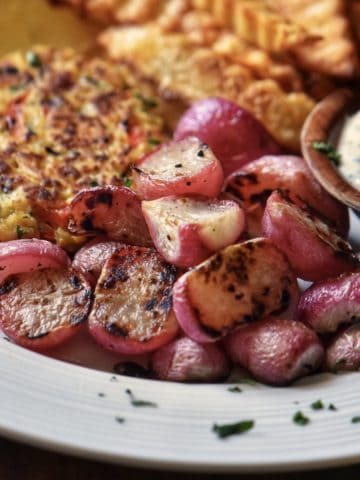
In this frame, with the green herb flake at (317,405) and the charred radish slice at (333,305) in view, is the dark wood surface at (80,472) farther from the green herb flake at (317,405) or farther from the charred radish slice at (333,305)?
the charred radish slice at (333,305)

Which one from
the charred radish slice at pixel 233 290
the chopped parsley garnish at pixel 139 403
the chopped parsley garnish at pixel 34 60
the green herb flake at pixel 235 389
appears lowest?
the green herb flake at pixel 235 389

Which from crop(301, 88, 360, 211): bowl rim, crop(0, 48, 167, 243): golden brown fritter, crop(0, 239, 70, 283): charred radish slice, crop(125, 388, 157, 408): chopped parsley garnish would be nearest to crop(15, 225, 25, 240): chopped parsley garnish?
crop(0, 48, 167, 243): golden brown fritter

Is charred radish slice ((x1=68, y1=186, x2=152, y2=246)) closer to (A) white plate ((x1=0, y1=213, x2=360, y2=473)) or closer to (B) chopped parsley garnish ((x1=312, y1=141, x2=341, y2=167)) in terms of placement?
(A) white plate ((x1=0, y1=213, x2=360, y2=473))

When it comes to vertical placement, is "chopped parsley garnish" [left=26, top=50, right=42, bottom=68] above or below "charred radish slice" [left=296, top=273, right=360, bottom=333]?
above

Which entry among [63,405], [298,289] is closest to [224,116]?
[298,289]

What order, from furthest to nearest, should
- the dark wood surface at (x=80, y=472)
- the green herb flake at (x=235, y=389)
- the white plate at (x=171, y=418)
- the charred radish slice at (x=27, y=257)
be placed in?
the charred radish slice at (x=27, y=257)
the green herb flake at (x=235, y=389)
the dark wood surface at (x=80, y=472)
the white plate at (x=171, y=418)

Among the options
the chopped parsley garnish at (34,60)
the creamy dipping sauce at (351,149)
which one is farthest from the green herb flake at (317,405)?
the chopped parsley garnish at (34,60)

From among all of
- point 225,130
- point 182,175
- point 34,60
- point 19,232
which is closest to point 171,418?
point 182,175
